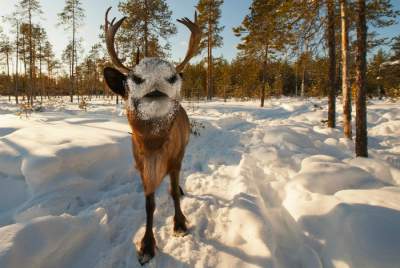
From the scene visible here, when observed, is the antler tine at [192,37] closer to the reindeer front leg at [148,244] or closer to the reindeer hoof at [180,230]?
the reindeer front leg at [148,244]

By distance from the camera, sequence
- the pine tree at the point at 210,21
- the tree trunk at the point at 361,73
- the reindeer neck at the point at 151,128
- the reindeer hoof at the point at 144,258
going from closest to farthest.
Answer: the reindeer neck at the point at 151,128, the reindeer hoof at the point at 144,258, the tree trunk at the point at 361,73, the pine tree at the point at 210,21

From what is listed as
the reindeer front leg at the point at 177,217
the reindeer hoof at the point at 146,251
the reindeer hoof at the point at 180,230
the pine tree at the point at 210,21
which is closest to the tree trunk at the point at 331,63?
the reindeer front leg at the point at 177,217

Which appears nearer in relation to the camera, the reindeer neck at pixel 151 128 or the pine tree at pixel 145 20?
the reindeer neck at pixel 151 128

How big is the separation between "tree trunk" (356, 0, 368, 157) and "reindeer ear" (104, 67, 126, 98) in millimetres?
5530

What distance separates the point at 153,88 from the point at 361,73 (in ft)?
18.1

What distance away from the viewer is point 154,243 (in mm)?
2641

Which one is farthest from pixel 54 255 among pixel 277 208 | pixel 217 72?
pixel 217 72

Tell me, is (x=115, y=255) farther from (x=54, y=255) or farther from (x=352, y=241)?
(x=352, y=241)

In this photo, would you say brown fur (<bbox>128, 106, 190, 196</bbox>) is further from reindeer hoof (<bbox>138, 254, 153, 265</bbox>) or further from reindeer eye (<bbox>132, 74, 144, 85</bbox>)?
reindeer hoof (<bbox>138, 254, 153, 265</bbox>)

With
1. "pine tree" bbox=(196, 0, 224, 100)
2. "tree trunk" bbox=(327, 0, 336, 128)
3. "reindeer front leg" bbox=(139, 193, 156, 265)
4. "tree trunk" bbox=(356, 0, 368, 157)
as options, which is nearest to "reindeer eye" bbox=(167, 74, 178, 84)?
"reindeer front leg" bbox=(139, 193, 156, 265)

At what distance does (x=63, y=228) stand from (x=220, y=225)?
182cm

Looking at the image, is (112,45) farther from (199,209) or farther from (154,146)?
(199,209)

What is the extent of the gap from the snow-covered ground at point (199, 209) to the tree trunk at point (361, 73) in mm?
744

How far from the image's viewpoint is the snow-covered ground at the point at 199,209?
225 centimetres
